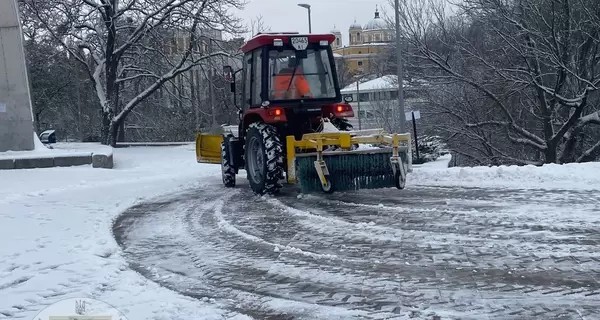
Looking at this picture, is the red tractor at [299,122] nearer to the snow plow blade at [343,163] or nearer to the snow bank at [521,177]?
the snow plow blade at [343,163]

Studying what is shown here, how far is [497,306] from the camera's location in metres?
4.87

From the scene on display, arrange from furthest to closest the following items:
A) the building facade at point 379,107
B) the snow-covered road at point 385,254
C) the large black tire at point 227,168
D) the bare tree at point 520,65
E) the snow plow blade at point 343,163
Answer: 1. the building facade at point 379,107
2. the bare tree at point 520,65
3. the large black tire at point 227,168
4. the snow plow blade at point 343,163
5. the snow-covered road at point 385,254

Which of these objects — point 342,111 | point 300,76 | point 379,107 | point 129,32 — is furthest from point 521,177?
point 379,107

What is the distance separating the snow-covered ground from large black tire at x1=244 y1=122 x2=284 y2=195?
2281 millimetres

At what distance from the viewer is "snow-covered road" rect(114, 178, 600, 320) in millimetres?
5035

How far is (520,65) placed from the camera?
2303cm

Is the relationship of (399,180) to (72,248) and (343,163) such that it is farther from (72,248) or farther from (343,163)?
(72,248)

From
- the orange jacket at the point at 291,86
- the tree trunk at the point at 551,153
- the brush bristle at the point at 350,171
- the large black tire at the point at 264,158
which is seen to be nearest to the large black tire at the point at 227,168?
the large black tire at the point at 264,158

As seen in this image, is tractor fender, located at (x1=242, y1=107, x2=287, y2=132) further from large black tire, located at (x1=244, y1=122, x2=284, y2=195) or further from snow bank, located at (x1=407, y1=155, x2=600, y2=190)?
snow bank, located at (x1=407, y1=155, x2=600, y2=190)

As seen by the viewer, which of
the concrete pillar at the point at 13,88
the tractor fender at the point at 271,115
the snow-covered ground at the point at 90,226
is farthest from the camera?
the concrete pillar at the point at 13,88

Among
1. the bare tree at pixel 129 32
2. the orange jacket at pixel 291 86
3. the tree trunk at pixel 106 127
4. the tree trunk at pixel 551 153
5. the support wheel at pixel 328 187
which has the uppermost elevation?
the bare tree at pixel 129 32

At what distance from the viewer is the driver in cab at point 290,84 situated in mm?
11750

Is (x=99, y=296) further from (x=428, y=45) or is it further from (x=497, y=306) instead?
(x=428, y=45)

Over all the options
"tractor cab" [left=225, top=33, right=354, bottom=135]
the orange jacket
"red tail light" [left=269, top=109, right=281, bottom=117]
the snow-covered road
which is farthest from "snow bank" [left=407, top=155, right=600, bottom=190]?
"red tail light" [left=269, top=109, right=281, bottom=117]
